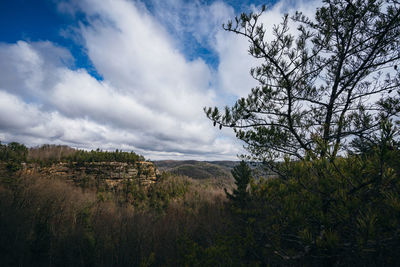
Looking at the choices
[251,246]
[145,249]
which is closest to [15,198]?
[145,249]

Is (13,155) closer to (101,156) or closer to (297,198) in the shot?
(101,156)

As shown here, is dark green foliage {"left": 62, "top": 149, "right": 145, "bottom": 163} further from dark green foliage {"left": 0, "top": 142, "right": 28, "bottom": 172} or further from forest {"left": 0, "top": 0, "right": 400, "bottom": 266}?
forest {"left": 0, "top": 0, "right": 400, "bottom": 266}

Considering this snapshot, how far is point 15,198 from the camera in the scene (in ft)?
16.3

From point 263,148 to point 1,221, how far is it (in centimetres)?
676

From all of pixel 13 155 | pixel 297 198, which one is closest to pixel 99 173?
pixel 13 155

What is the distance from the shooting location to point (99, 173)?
11.7 m

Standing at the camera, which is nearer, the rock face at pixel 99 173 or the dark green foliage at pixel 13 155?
the dark green foliage at pixel 13 155

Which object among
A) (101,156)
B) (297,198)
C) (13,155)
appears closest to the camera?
(297,198)

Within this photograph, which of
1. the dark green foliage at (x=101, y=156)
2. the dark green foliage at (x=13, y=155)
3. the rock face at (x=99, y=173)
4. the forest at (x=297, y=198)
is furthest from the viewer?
the dark green foliage at (x=101, y=156)

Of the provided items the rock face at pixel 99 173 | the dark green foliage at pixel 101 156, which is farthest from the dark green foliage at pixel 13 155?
the dark green foliage at pixel 101 156

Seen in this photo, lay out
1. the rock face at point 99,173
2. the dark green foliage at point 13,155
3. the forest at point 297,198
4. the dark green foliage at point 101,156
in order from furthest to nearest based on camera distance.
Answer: the dark green foliage at point 101,156
the rock face at point 99,173
the dark green foliage at point 13,155
the forest at point 297,198

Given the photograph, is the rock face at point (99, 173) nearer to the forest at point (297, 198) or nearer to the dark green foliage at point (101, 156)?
the dark green foliage at point (101, 156)

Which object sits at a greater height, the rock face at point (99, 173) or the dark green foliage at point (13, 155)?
the dark green foliage at point (13, 155)

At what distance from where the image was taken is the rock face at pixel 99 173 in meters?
10.8
